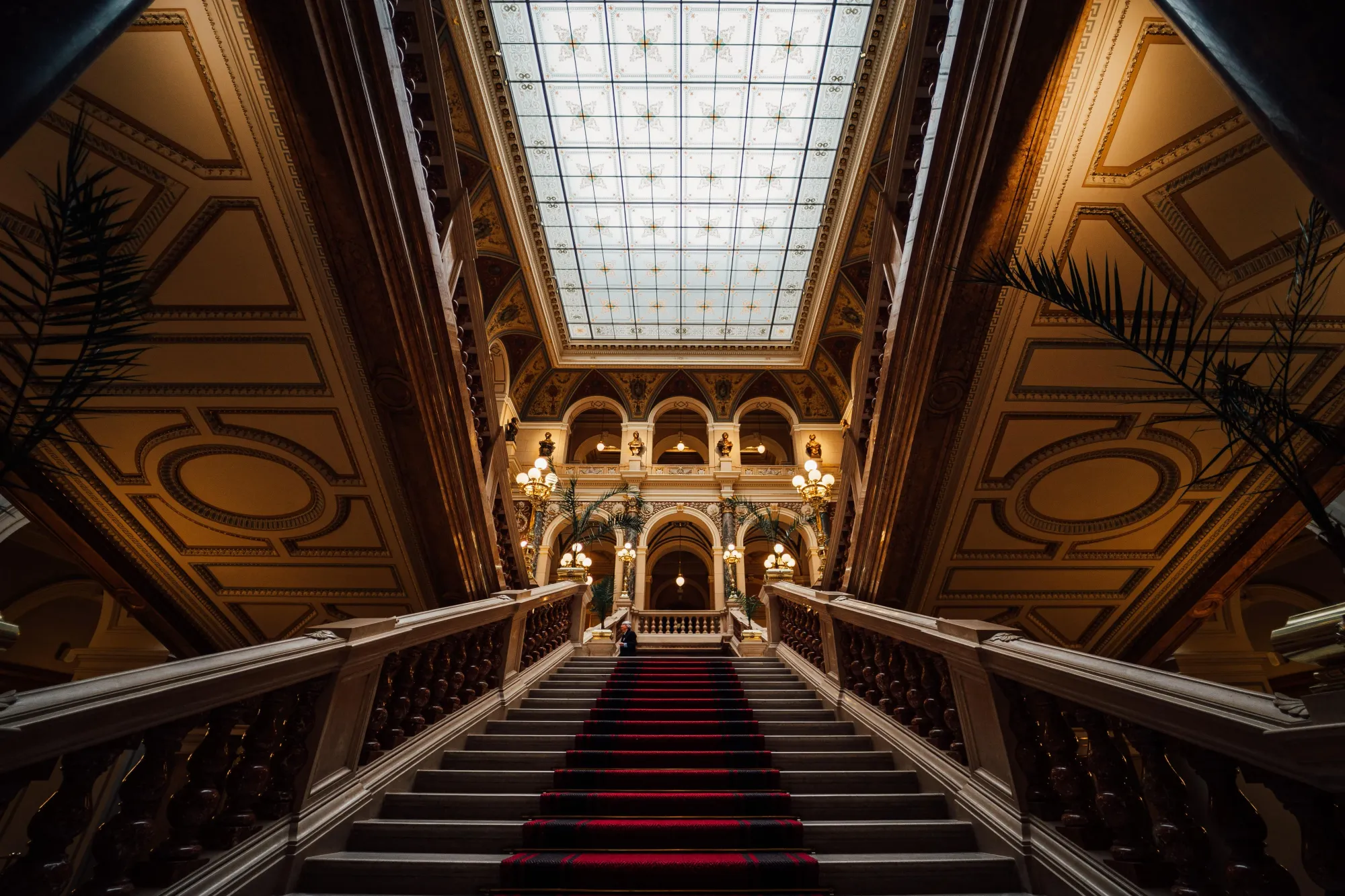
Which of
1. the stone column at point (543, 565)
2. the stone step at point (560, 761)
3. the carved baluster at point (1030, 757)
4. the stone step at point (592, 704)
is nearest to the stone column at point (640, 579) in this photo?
the stone column at point (543, 565)

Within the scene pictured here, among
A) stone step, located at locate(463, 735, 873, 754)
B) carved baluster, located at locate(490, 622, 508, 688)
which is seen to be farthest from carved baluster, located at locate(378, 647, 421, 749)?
carved baluster, located at locate(490, 622, 508, 688)

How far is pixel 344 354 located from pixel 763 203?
10.4 meters

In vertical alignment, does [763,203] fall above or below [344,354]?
above

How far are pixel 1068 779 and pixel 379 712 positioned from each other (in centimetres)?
285

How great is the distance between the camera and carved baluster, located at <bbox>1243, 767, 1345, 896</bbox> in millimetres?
1260

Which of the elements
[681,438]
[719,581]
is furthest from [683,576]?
[719,581]

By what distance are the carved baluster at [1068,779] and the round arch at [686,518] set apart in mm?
14332

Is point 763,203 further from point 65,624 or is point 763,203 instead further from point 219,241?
point 65,624

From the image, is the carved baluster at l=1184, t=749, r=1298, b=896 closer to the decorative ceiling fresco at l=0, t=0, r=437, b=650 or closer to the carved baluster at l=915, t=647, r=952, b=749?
the carved baluster at l=915, t=647, r=952, b=749

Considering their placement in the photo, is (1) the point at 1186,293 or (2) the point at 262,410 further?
(2) the point at 262,410

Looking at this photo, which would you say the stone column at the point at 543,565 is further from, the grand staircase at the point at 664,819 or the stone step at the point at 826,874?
the stone step at the point at 826,874

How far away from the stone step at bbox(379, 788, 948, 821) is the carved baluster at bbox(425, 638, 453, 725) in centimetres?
63

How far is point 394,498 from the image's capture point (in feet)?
20.1

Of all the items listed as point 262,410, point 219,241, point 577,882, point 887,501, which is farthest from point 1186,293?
point 262,410
